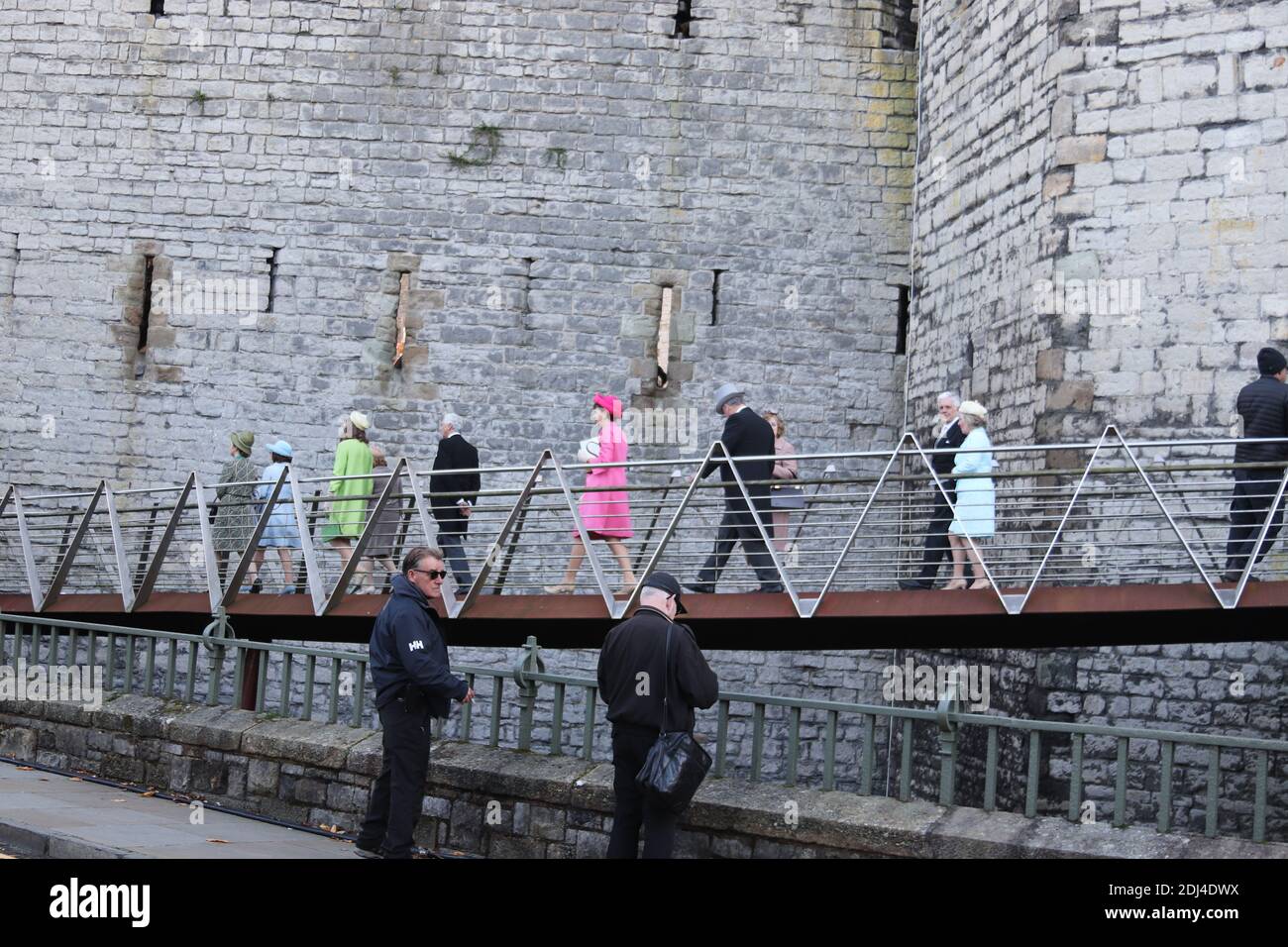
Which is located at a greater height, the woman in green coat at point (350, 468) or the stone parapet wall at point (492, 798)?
the woman in green coat at point (350, 468)

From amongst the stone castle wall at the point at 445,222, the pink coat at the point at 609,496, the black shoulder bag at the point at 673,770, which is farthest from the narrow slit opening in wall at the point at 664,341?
the black shoulder bag at the point at 673,770

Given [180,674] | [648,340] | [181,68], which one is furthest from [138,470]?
[648,340]

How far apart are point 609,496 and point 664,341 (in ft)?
11.8

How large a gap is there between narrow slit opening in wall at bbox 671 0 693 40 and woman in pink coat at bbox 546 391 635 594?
4.66 meters

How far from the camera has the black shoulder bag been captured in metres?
5.98

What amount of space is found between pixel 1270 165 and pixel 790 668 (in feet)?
17.1

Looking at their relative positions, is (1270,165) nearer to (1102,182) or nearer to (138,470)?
(1102,182)

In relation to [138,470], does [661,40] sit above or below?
above

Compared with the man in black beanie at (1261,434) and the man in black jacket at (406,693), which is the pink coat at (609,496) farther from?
the man in black beanie at (1261,434)

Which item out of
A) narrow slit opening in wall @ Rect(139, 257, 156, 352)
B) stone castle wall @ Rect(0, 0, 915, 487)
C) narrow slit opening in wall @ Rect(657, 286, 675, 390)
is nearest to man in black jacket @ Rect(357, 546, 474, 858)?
stone castle wall @ Rect(0, 0, 915, 487)

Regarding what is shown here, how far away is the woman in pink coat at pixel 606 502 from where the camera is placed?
8.99 metres

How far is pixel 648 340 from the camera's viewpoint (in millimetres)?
13578

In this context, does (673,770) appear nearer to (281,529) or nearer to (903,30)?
(281,529)

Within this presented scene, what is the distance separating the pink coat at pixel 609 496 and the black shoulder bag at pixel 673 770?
288 centimetres
